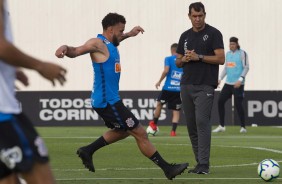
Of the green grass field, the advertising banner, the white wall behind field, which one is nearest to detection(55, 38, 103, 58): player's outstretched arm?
the green grass field

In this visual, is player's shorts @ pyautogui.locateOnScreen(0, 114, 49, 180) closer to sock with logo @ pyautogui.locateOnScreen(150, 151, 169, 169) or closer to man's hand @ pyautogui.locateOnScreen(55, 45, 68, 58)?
man's hand @ pyautogui.locateOnScreen(55, 45, 68, 58)

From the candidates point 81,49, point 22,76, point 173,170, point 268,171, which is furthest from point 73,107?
point 22,76

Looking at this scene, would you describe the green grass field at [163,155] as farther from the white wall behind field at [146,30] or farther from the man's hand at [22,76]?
the white wall behind field at [146,30]

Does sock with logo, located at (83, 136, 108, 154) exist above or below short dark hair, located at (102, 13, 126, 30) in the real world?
below

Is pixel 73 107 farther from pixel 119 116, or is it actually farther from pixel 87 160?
pixel 119 116

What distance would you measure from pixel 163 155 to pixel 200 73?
150 inches

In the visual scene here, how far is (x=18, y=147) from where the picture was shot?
5891 mm

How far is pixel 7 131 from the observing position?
593 cm

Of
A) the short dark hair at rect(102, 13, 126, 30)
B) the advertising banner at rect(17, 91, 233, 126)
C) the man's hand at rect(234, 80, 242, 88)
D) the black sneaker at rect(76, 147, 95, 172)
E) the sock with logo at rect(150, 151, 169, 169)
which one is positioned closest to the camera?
the sock with logo at rect(150, 151, 169, 169)

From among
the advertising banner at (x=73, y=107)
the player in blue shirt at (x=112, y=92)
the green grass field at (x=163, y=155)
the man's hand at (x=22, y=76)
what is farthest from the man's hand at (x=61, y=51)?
the advertising banner at (x=73, y=107)

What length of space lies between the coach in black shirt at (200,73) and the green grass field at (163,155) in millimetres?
458

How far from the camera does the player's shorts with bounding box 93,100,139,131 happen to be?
1146cm

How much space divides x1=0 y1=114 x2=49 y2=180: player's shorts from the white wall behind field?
2535 centimetres

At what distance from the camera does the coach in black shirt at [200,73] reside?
12094 mm
